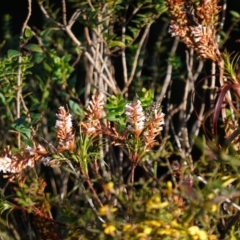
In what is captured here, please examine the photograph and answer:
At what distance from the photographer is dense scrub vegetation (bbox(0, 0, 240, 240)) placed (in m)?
2.17

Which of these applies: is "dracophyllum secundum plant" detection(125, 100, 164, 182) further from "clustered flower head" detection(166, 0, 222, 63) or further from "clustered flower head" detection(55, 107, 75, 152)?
"clustered flower head" detection(166, 0, 222, 63)

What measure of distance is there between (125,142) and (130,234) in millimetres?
465

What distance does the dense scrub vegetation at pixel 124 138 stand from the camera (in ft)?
7.13

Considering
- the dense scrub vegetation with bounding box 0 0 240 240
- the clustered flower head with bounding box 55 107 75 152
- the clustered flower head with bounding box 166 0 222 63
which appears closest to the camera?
the dense scrub vegetation with bounding box 0 0 240 240

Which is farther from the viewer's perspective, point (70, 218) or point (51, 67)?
point (51, 67)

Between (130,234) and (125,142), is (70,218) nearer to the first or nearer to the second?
(125,142)

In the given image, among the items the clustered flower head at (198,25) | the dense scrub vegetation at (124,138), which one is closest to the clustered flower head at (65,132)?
the dense scrub vegetation at (124,138)

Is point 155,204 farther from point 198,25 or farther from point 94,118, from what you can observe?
point 198,25

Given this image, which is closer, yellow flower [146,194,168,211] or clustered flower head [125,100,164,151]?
yellow flower [146,194,168,211]

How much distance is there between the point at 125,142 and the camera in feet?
8.25

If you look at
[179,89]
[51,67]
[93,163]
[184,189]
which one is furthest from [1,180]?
[184,189]

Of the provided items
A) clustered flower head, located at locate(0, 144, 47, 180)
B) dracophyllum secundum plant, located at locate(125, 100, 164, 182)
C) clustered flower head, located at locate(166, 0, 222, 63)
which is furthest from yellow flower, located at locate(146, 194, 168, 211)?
clustered flower head, located at locate(166, 0, 222, 63)

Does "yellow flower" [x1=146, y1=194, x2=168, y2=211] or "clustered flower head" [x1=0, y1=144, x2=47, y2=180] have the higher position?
"yellow flower" [x1=146, y1=194, x2=168, y2=211]

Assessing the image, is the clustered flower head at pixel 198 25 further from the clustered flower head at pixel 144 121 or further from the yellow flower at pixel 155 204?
the yellow flower at pixel 155 204
